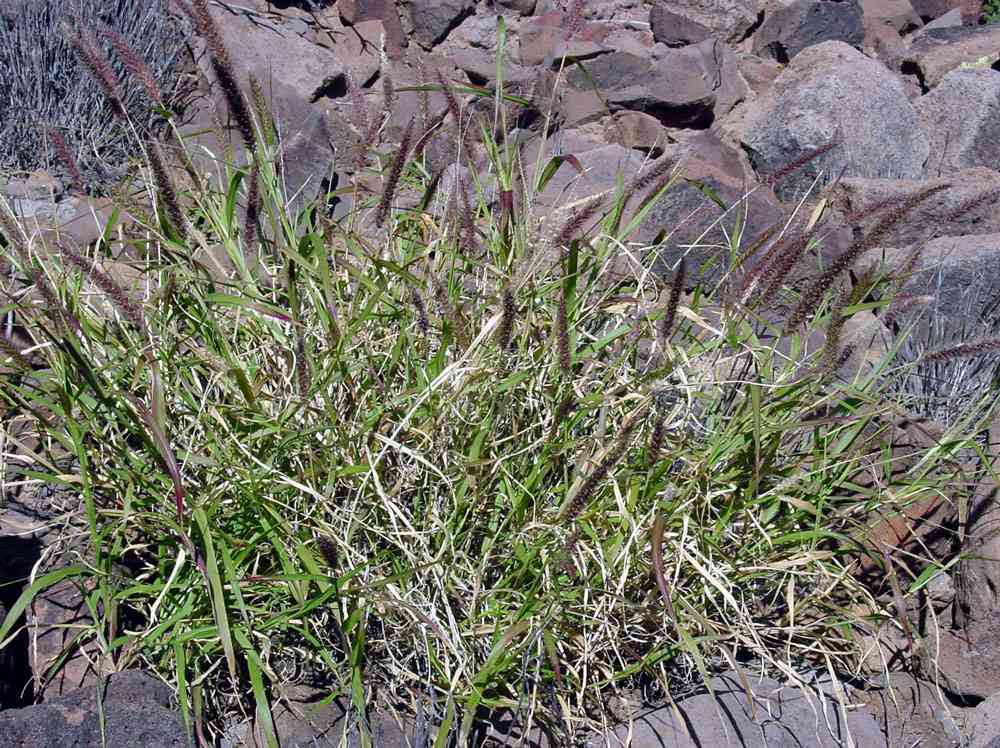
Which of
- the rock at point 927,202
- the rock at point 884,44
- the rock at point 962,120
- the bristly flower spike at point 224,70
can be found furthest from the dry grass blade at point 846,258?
the rock at point 884,44

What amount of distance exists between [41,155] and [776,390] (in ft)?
9.53

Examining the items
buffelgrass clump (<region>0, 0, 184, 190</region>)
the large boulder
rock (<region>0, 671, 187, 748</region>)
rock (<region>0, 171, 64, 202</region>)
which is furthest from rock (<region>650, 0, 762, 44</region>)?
rock (<region>0, 671, 187, 748</region>)

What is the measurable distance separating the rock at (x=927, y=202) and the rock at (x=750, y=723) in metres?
2.08

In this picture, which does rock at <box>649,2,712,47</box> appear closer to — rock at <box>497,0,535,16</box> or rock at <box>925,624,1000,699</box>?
rock at <box>497,0,535,16</box>

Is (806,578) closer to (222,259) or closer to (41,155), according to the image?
(222,259)

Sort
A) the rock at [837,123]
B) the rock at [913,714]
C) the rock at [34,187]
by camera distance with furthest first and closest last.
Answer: the rock at [837,123] → the rock at [34,187] → the rock at [913,714]

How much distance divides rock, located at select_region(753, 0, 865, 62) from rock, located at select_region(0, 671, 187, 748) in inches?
189

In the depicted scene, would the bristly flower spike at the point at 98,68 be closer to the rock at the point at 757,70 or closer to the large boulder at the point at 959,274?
the large boulder at the point at 959,274

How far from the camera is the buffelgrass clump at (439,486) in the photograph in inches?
75.0

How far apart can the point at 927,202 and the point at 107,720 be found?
3377 mm

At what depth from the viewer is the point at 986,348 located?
1.92 meters

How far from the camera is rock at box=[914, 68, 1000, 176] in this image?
14.6 ft

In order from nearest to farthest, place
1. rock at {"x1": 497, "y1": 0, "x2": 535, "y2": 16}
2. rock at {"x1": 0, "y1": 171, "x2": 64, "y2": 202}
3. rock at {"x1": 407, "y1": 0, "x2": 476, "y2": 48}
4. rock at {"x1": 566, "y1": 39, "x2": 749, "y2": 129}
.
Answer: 1. rock at {"x1": 0, "y1": 171, "x2": 64, "y2": 202}
2. rock at {"x1": 566, "y1": 39, "x2": 749, "y2": 129}
3. rock at {"x1": 407, "y1": 0, "x2": 476, "y2": 48}
4. rock at {"x1": 497, "y1": 0, "x2": 535, "y2": 16}

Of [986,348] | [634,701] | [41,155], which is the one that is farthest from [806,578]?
[41,155]
